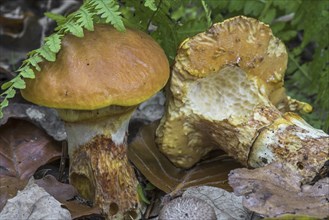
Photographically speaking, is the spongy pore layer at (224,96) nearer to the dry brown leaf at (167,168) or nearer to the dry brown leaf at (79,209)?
the dry brown leaf at (167,168)

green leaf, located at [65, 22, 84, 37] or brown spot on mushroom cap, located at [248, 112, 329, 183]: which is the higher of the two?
green leaf, located at [65, 22, 84, 37]

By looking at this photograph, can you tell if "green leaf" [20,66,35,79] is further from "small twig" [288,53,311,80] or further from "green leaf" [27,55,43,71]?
"small twig" [288,53,311,80]

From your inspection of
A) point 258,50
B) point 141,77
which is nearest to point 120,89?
point 141,77

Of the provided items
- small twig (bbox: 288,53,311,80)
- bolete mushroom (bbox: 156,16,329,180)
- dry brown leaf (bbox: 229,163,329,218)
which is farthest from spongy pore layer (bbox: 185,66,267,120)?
small twig (bbox: 288,53,311,80)

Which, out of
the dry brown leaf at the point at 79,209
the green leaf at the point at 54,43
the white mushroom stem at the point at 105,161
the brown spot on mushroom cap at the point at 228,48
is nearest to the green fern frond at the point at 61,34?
the green leaf at the point at 54,43

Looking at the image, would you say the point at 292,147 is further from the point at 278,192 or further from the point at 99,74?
the point at 99,74

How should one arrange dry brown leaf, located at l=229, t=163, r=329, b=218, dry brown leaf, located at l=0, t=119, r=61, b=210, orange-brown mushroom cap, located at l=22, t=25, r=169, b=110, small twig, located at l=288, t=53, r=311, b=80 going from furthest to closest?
small twig, located at l=288, t=53, r=311, b=80, dry brown leaf, located at l=0, t=119, r=61, b=210, orange-brown mushroom cap, located at l=22, t=25, r=169, b=110, dry brown leaf, located at l=229, t=163, r=329, b=218

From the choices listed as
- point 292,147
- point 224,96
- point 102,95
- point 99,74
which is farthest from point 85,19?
point 292,147

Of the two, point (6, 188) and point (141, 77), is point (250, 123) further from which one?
point (6, 188)
